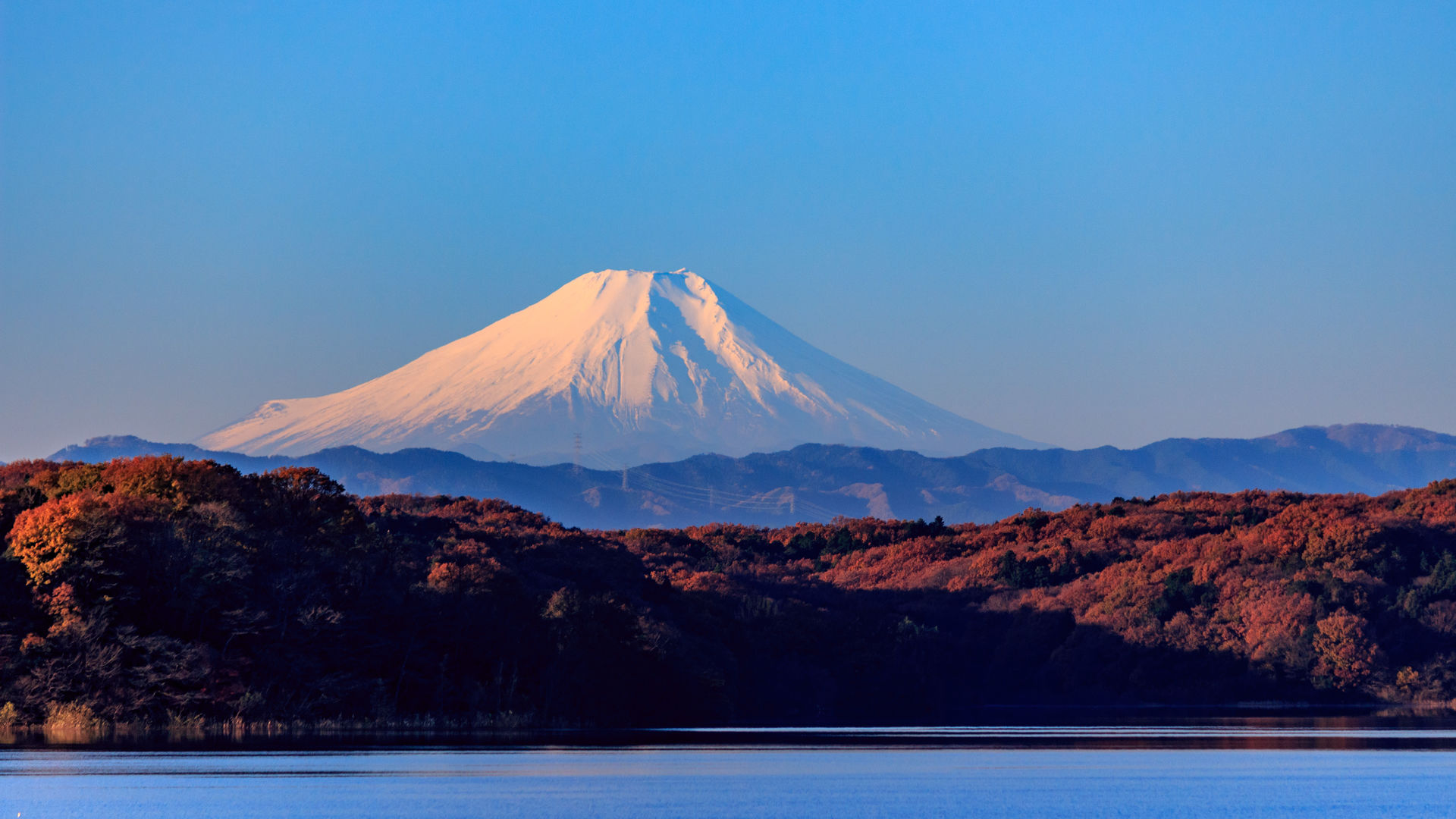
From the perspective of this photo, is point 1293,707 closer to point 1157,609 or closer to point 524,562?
point 1157,609

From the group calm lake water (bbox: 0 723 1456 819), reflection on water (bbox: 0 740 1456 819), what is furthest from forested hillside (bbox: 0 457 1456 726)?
reflection on water (bbox: 0 740 1456 819)

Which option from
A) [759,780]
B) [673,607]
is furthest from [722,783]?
[673,607]

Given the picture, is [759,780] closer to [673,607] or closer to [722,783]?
[722,783]

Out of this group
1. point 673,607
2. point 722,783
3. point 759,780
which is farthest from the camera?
point 673,607

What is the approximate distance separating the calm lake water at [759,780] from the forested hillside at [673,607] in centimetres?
666

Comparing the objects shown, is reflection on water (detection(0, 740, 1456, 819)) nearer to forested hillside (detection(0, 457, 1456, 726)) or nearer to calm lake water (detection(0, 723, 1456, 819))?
calm lake water (detection(0, 723, 1456, 819))

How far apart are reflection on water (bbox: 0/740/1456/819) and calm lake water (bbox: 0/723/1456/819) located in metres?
0.07

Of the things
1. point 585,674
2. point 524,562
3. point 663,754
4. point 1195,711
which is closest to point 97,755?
point 663,754

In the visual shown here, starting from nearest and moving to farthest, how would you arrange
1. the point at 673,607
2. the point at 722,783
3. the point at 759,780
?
the point at 722,783 < the point at 759,780 < the point at 673,607

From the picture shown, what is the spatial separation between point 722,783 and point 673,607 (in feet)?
129

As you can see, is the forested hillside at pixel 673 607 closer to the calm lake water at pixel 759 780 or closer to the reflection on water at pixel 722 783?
the calm lake water at pixel 759 780

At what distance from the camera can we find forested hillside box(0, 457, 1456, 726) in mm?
47438

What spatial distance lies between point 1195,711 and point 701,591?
21.3 metres

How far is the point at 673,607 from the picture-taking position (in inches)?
2955
